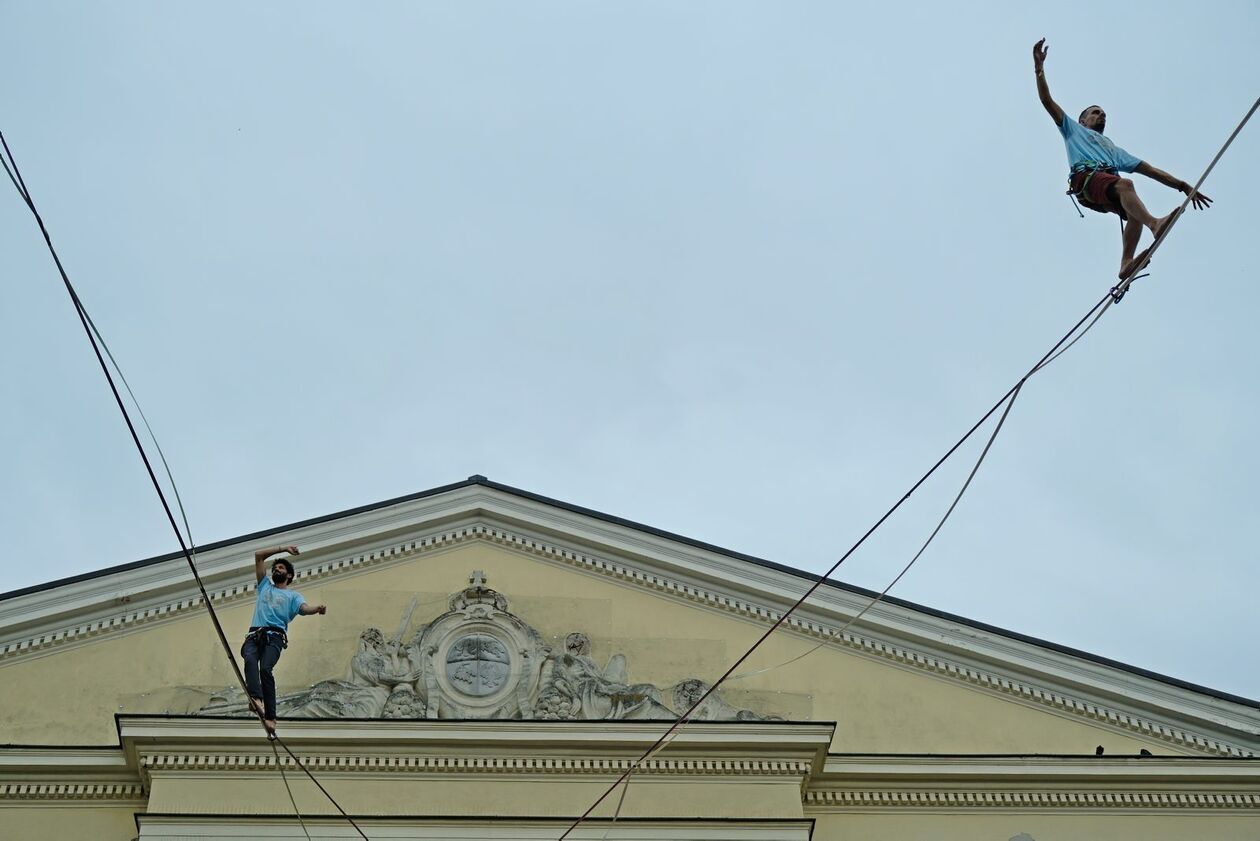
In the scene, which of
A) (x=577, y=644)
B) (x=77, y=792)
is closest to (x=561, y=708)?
(x=577, y=644)

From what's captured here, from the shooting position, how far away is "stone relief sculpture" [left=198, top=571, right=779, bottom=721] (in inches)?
620

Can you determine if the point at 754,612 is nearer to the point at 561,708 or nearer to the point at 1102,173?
the point at 561,708

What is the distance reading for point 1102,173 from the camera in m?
10.1

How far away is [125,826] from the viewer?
607 inches

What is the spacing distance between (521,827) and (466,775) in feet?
2.33

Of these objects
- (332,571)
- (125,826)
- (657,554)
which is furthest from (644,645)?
(125,826)

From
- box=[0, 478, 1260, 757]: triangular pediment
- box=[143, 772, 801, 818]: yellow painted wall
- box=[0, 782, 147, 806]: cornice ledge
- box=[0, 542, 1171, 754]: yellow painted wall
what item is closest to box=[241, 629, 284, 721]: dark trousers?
box=[143, 772, 801, 818]: yellow painted wall

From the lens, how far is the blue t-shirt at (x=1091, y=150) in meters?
10.1

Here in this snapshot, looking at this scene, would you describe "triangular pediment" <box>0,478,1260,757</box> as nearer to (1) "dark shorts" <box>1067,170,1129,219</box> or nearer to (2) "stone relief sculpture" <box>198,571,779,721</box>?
(2) "stone relief sculpture" <box>198,571,779,721</box>

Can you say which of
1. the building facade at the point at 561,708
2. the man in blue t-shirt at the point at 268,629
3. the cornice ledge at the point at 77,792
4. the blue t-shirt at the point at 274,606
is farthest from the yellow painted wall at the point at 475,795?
the blue t-shirt at the point at 274,606

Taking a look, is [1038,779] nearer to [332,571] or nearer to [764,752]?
[764,752]

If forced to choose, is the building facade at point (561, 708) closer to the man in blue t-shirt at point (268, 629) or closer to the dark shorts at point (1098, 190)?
the man in blue t-shirt at point (268, 629)

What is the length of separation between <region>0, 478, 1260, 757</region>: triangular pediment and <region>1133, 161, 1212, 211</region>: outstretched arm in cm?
748

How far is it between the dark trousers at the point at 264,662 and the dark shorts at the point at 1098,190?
5866 mm
